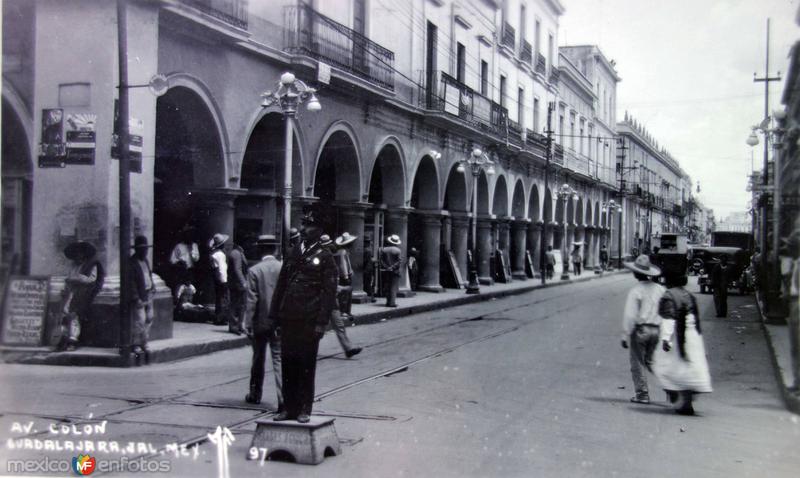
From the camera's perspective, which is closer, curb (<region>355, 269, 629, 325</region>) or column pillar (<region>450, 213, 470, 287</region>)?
curb (<region>355, 269, 629, 325</region>)

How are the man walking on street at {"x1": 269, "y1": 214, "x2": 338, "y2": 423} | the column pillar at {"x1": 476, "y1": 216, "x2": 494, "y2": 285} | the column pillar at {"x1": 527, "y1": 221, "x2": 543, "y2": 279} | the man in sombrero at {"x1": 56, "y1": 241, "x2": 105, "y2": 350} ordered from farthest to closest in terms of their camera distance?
1. the column pillar at {"x1": 527, "y1": 221, "x2": 543, "y2": 279}
2. the column pillar at {"x1": 476, "y1": 216, "x2": 494, "y2": 285}
3. the man in sombrero at {"x1": 56, "y1": 241, "x2": 105, "y2": 350}
4. the man walking on street at {"x1": 269, "y1": 214, "x2": 338, "y2": 423}

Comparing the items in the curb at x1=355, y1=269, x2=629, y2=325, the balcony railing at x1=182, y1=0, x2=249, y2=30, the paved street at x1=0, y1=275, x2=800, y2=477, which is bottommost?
the curb at x1=355, y1=269, x2=629, y2=325

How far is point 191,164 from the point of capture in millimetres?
15094

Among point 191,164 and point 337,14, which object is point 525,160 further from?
point 191,164

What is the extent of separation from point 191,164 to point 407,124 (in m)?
9.24

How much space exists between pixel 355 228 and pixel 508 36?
14.8m

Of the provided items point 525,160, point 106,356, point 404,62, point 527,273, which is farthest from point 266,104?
point 527,273

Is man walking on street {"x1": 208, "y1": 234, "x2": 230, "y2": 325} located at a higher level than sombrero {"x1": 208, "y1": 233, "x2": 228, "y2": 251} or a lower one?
lower

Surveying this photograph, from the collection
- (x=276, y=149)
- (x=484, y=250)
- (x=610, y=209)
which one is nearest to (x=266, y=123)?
(x=276, y=149)

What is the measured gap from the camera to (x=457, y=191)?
93.0 feet

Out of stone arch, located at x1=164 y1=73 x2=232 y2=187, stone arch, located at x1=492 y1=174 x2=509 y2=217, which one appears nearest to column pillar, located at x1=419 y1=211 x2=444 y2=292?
stone arch, located at x1=492 y1=174 x2=509 y2=217

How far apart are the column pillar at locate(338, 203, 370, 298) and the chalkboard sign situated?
9894mm

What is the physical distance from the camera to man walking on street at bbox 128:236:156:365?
35.0 feet

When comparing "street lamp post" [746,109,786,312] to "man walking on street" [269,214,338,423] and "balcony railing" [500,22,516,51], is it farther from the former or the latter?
"balcony railing" [500,22,516,51]
